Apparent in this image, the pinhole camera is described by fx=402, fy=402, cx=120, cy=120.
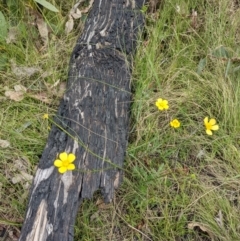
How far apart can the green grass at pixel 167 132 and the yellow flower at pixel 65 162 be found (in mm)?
257

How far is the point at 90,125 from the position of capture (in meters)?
1.87

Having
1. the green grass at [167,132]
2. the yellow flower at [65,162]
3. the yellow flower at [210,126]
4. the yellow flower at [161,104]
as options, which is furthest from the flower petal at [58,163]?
the yellow flower at [210,126]

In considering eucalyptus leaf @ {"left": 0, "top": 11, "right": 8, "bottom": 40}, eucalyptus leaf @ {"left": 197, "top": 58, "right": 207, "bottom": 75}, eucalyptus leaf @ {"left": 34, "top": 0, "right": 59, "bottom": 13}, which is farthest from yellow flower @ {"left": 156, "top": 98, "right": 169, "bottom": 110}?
eucalyptus leaf @ {"left": 0, "top": 11, "right": 8, "bottom": 40}

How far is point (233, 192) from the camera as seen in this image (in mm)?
1872

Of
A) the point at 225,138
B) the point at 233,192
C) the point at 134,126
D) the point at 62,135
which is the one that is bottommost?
the point at 233,192

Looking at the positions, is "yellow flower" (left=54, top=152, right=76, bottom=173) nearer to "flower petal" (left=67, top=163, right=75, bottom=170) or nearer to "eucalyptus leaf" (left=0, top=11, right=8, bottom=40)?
"flower petal" (left=67, top=163, right=75, bottom=170)

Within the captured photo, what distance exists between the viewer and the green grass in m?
1.80

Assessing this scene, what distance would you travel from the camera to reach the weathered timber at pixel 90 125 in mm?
1619

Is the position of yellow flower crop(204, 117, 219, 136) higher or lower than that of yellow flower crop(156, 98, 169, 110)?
lower

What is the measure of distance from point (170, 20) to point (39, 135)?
3.69ft

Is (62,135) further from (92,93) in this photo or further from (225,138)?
(225,138)

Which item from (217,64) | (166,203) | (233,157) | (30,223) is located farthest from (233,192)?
(30,223)

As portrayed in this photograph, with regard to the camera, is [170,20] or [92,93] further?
[170,20]

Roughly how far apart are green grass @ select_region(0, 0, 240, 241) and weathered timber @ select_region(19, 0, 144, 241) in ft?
0.39
